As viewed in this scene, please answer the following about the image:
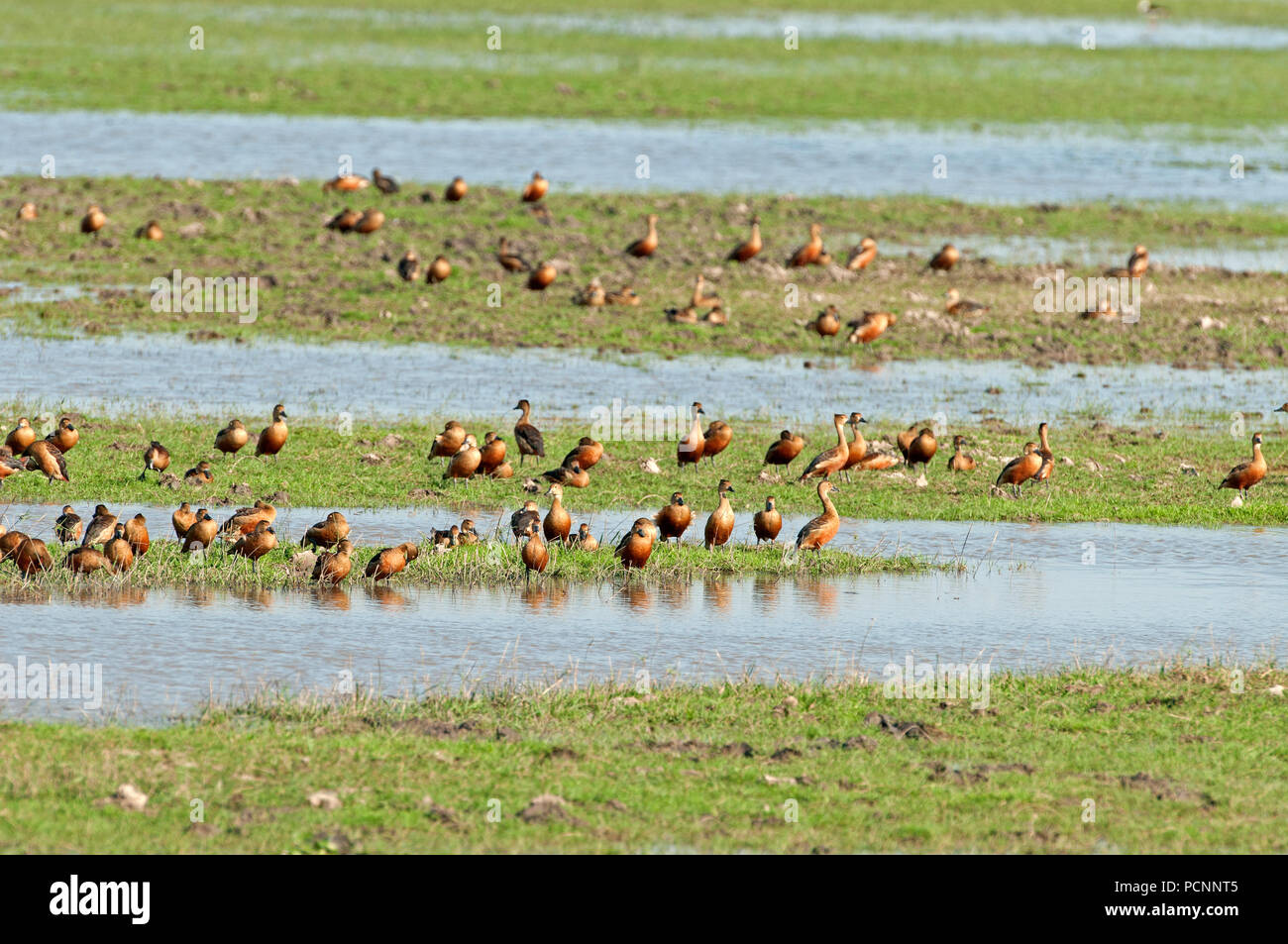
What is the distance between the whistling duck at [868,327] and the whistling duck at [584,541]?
1281cm

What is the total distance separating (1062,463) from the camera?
23.3 metres

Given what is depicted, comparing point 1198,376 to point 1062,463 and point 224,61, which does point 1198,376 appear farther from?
point 224,61

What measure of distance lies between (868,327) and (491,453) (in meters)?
10.9

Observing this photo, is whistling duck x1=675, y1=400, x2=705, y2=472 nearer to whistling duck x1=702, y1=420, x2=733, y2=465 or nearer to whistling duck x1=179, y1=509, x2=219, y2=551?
whistling duck x1=702, y1=420, x2=733, y2=465

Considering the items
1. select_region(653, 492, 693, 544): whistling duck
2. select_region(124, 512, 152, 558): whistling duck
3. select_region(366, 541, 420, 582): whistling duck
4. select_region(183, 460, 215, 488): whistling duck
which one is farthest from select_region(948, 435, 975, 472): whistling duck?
select_region(124, 512, 152, 558): whistling duck

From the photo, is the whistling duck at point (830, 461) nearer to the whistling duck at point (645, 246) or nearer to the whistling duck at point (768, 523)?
the whistling duck at point (768, 523)

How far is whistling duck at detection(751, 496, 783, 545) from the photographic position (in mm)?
19422

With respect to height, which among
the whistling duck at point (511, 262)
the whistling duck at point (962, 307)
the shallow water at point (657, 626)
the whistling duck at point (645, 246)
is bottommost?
the shallow water at point (657, 626)

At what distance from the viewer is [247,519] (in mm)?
18406

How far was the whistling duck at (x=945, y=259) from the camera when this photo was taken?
35.5 meters

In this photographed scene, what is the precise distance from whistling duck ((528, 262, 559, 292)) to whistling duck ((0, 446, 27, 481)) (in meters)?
13.2

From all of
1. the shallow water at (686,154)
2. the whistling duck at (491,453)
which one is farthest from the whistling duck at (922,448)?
the shallow water at (686,154)
